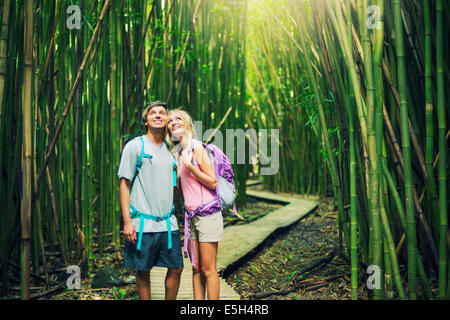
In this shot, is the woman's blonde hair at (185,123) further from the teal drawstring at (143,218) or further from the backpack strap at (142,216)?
the teal drawstring at (143,218)

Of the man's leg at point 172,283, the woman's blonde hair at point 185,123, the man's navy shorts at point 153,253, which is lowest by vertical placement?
the man's leg at point 172,283

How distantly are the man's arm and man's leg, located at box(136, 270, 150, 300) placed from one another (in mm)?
140

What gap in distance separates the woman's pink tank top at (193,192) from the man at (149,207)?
0.05 meters

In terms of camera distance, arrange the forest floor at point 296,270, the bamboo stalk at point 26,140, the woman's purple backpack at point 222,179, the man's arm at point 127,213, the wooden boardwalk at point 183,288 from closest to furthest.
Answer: the bamboo stalk at point 26,140 < the man's arm at point 127,213 < the woman's purple backpack at point 222,179 < the wooden boardwalk at point 183,288 < the forest floor at point 296,270

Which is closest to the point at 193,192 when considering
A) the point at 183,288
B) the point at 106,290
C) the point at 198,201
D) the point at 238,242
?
the point at 198,201

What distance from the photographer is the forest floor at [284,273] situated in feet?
5.65

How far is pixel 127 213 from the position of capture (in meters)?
1.31

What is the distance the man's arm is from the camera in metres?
1.31

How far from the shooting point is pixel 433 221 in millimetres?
1447

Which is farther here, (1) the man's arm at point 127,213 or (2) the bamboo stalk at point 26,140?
(1) the man's arm at point 127,213

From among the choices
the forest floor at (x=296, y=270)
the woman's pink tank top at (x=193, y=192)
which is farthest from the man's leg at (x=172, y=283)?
the forest floor at (x=296, y=270)

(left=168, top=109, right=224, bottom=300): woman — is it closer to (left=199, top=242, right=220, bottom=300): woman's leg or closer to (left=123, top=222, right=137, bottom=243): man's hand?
(left=199, top=242, right=220, bottom=300): woman's leg
